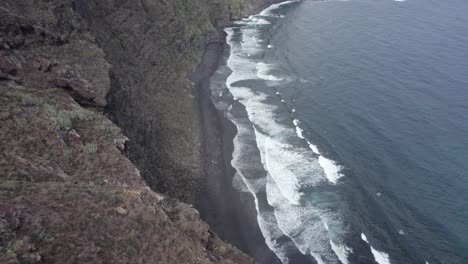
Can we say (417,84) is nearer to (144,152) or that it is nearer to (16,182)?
(144,152)

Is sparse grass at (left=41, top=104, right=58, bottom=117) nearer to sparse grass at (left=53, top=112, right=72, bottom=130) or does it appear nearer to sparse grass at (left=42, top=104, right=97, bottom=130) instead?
sparse grass at (left=42, top=104, right=97, bottom=130)

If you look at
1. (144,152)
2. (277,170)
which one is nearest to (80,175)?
(144,152)

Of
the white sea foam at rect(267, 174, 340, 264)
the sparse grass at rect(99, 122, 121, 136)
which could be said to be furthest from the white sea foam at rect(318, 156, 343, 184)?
the sparse grass at rect(99, 122, 121, 136)

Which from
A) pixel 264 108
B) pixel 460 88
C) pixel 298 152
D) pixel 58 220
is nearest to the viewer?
pixel 58 220

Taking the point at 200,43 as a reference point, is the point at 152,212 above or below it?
above

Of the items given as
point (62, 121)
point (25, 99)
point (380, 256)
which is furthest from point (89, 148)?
point (380, 256)

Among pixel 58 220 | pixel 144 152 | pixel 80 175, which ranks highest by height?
pixel 58 220

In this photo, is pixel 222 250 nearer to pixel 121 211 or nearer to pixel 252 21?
pixel 121 211
